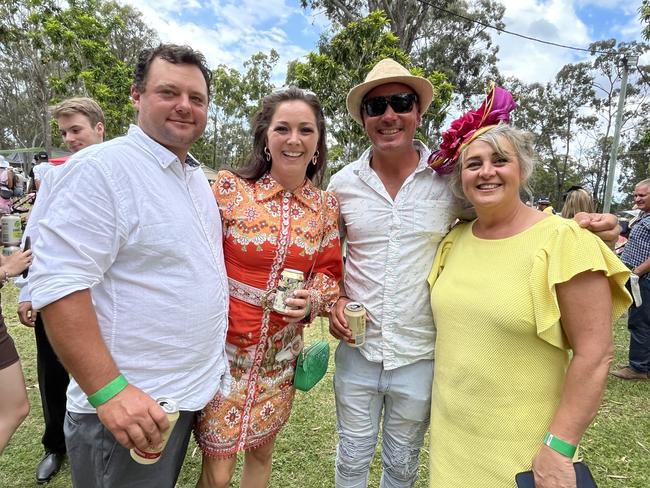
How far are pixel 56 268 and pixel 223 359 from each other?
81 centimetres

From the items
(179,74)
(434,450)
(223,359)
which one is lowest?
(434,450)

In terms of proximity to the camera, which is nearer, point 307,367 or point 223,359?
point 223,359

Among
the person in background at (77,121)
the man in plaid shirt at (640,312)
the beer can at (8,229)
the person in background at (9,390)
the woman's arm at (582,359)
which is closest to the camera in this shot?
the woman's arm at (582,359)

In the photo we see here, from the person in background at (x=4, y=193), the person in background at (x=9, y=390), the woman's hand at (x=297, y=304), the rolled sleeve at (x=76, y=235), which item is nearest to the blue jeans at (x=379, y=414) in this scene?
the woman's hand at (x=297, y=304)

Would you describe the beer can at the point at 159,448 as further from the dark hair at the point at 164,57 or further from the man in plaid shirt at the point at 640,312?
the man in plaid shirt at the point at 640,312

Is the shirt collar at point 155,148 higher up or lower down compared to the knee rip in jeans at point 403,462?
higher up

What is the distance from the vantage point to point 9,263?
2568mm

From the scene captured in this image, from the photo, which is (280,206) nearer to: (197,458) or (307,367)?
(307,367)

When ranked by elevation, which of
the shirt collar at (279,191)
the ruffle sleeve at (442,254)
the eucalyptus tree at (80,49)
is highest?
the eucalyptus tree at (80,49)

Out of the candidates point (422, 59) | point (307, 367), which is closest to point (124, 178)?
point (307, 367)

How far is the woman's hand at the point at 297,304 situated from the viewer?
1.90m

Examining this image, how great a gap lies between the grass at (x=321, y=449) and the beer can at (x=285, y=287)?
1753 mm

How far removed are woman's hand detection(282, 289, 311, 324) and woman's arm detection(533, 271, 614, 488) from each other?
1.05 meters

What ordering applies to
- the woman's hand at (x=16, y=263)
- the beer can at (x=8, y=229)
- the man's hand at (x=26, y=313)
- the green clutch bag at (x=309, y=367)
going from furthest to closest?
the beer can at (x=8, y=229) < the man's hand at (x=26, y=313) < the woman's hand at (x=16, y=263) < the green clutch bag at (x=309, y=367)
